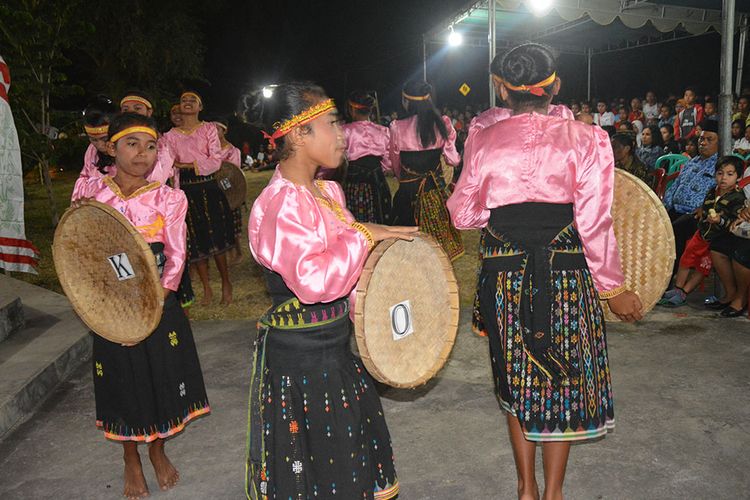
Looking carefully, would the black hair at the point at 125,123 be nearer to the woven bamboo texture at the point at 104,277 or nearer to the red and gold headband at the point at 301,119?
the woven bamboo texture at the point at 104,277

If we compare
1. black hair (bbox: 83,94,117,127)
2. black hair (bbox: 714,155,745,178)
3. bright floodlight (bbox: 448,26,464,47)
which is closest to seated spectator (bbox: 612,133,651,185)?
black hair (bbox: 714,155,745,178)

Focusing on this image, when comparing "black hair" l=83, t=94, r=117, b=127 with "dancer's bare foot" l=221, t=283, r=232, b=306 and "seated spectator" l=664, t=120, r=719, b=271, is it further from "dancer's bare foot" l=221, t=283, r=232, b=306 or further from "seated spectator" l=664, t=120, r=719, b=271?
"seated spectator" l=664, t=120, r=719, b=271

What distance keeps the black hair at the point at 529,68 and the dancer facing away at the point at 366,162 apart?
3705 millimetres

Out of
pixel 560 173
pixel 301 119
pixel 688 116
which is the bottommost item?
pixel 560 173

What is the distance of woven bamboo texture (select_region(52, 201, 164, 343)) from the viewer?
2.69m

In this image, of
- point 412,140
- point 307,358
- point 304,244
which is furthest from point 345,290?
point 412,140

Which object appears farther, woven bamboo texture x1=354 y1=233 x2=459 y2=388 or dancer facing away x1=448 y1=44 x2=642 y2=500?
dancer facing away x1=448 y1=44 x2=642 y2=500

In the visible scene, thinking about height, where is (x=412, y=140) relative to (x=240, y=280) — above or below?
above

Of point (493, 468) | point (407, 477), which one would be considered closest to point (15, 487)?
point (407, 477)

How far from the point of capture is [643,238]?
274 centimetres

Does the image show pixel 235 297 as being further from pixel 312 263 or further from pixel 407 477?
pixel 312 263

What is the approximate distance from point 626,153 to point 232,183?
13.4 feet

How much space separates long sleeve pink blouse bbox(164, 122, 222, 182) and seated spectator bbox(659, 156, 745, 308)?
429 centimetres

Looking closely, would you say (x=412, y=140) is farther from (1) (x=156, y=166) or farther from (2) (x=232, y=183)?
(1) (x=156, y=166)
